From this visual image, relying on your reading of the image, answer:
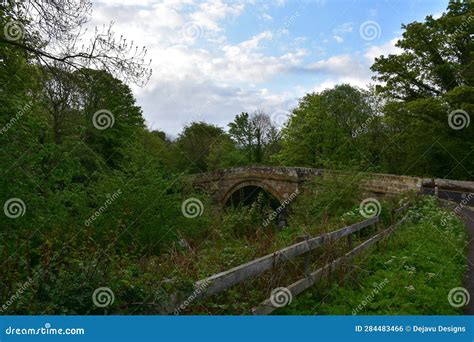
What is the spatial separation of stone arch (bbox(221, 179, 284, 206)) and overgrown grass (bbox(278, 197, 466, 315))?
15094 mm

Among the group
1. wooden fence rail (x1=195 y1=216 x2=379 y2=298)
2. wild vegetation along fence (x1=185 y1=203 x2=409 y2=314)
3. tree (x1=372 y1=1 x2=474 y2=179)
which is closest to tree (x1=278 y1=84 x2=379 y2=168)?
tree (x1=372 y1=1 x2=474 y2=179)

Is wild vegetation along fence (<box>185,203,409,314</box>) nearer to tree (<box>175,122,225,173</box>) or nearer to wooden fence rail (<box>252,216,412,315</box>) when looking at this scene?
wooden fence rail (<box>252,216,412,315</box>)

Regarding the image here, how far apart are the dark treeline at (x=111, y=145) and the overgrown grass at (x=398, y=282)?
231 centimetres

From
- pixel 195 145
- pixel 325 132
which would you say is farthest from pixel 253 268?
pixel 195 145

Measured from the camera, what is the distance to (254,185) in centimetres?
2466

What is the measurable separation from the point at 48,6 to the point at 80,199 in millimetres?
3905

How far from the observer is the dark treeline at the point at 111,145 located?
11.5 feet

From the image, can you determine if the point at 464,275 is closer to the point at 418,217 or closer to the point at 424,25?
the point at 418,217

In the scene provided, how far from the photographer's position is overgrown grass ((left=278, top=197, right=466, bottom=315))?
441cm

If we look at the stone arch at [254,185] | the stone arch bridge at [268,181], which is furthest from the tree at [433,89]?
the stone arch at [254,185]

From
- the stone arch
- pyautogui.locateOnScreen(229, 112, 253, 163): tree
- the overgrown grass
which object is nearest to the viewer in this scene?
the overgrown grass

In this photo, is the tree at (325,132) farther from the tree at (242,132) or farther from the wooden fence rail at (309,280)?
the wooden fence rail at (309,280)

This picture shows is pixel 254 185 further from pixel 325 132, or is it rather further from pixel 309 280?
pixel 309 280

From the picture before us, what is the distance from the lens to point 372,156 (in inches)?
1114
